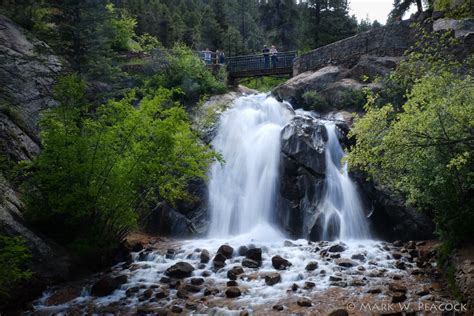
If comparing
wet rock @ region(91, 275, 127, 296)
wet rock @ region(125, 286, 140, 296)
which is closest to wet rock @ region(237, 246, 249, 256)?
wet rock @ region(125, 286, 140, 296)

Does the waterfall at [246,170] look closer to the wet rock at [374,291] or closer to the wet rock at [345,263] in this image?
the wet rock at [345,263]

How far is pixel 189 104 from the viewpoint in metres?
18.9

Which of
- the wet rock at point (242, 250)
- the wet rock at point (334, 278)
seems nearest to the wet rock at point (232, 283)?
the wet rock at point (242, 250)

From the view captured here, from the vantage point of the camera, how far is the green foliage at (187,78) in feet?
62.3

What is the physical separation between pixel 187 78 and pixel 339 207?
35.7ft

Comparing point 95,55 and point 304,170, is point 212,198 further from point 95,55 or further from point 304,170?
point 95,55

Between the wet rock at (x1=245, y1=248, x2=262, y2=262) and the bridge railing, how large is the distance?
53.8ft

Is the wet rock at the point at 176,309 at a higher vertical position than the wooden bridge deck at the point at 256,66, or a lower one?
lower

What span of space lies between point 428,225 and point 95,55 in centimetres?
1411

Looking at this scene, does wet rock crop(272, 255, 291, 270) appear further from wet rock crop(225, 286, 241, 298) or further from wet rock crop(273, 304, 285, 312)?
wet rock crop(273, 304, 285, 312)

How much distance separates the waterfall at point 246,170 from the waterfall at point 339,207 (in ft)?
6.62

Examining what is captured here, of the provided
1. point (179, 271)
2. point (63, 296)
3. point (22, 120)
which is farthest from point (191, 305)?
point (22, 120)

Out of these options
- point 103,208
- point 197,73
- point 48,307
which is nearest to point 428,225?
point 103,208

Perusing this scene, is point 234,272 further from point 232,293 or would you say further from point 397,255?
point 397,255
